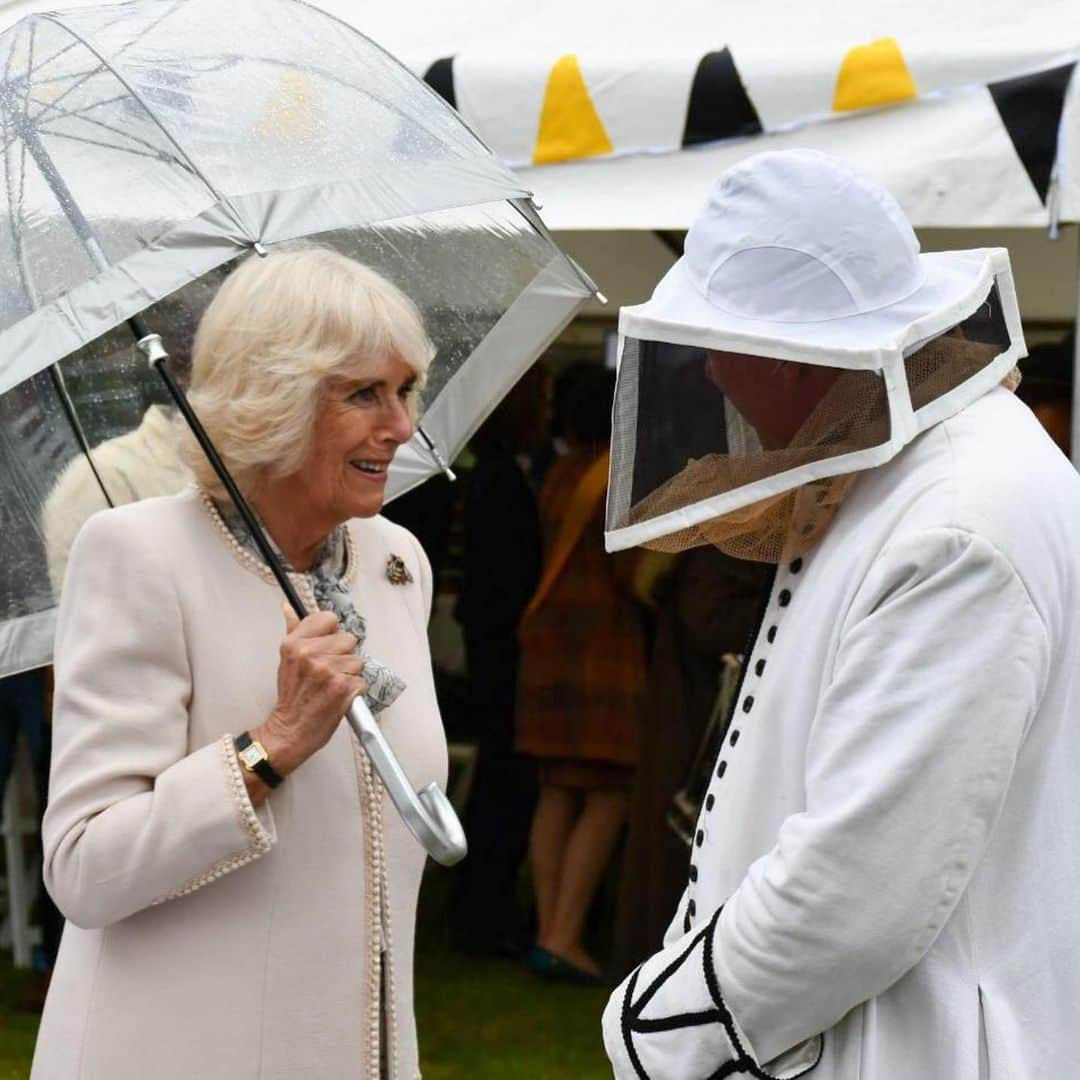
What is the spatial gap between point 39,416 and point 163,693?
676 mm

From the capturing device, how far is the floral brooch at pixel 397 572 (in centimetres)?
252

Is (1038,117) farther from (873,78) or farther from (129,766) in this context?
(129,766)

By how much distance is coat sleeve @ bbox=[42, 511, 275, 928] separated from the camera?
82.4 inches

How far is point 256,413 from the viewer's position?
229cm

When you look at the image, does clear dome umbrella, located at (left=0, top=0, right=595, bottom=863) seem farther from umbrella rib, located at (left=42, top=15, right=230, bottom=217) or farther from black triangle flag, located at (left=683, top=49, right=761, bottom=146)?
black triangle flag, located at (left=683, top=49, right=761, bottom=146)

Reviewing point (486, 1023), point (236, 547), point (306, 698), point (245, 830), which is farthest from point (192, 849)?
point (486, 1023)

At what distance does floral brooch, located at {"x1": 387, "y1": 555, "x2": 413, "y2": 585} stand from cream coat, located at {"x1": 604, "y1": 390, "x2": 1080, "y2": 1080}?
2.99ft

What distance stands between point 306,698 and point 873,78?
196cm

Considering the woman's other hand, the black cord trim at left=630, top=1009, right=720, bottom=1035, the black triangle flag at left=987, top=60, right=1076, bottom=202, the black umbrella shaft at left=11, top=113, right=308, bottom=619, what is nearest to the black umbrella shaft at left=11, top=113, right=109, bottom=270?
the black umbrella shaft at left=11, top=113, right=308, bottom=619

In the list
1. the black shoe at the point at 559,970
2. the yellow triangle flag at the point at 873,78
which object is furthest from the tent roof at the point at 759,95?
the black shoe at the point at 559,970

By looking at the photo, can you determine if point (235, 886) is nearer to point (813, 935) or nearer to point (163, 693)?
point (163, 693)

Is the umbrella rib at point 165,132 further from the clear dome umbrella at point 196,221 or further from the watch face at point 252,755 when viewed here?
the watch face at point 252,755

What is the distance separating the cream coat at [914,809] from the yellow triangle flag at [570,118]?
2.03 meters

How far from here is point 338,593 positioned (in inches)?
93.5
